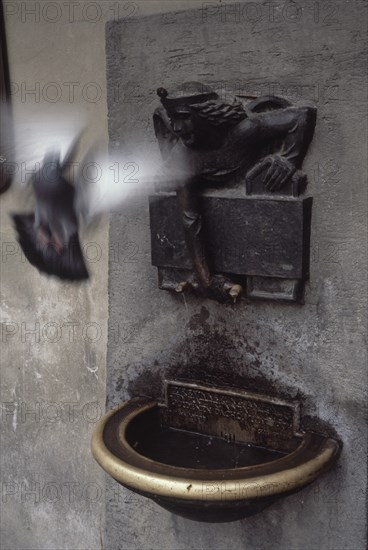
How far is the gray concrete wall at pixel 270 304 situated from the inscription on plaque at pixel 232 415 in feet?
0.15

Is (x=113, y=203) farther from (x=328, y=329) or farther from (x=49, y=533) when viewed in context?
(x=49, y=533)

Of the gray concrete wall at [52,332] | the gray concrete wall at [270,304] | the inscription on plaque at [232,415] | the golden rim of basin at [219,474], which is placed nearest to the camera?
the golden rim of basin at [219,474]

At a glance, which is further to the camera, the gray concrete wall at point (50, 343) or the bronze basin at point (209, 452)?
the gray concrete wall at point (50, 343)

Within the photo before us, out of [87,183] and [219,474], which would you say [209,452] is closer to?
[219,474]

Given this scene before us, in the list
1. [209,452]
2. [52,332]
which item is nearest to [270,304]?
[209,452]

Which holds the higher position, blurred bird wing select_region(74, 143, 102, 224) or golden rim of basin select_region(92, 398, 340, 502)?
blurred bird wing select_region(74, 143, 102, 224)

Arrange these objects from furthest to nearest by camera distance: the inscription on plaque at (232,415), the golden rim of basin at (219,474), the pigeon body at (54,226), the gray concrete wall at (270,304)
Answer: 1. the pigeon body at (54,226)
2. the inscription on plaque at (232,415)
3. the gray concrete wall at (270,304)
4. the golden rim of basin at (219,474)

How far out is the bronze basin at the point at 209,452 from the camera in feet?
5.79

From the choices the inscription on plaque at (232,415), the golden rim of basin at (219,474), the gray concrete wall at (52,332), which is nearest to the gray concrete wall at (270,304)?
the inscription on plaque at (232,415)

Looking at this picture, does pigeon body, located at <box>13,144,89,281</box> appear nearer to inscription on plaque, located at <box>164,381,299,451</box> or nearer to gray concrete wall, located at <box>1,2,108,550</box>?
gray concrete wall, located at <box>1,2,108,550</box>

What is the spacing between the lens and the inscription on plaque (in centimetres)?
210

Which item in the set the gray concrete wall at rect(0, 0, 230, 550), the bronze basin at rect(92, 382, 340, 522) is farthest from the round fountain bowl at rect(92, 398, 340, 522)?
the gray concrete wall at rect(0, 0, 230, 550)

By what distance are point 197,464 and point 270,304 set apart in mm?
525

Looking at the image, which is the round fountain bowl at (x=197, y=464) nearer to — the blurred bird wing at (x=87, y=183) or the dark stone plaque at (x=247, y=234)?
the dark stone plaque at (x=247, y=234)
